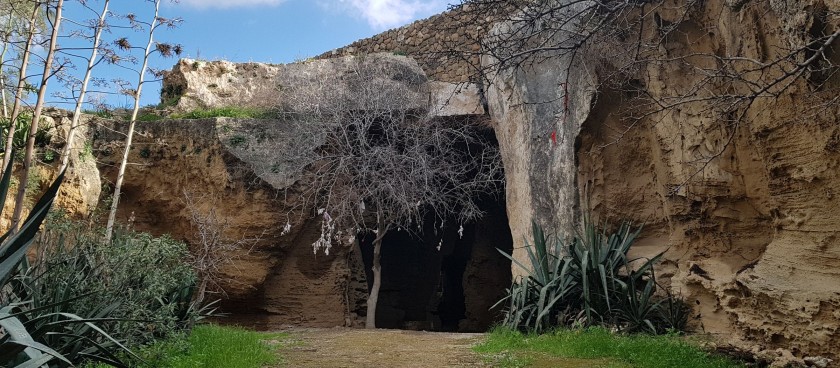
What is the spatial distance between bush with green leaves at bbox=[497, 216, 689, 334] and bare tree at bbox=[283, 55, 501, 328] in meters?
3.98

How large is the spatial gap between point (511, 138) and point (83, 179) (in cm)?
730

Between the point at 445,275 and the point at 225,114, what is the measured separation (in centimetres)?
780

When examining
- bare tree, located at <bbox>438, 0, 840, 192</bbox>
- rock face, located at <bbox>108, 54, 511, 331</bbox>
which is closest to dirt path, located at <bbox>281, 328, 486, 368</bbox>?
bare tree, located at <bbox>438, 0, 840, 192</bbox>

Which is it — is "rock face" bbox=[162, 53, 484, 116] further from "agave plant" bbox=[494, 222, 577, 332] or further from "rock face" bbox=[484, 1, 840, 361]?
"agave plant" bbox=[494, 222, 577, 332]

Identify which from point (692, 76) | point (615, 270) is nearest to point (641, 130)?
point (692, 76)

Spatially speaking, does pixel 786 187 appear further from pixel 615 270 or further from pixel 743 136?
pixel 615 270

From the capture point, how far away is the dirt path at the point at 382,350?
21.7ft

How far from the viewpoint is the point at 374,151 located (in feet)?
42.2

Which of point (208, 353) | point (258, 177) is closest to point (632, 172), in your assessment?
point (208, 353)

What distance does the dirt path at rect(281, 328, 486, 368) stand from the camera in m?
6.61

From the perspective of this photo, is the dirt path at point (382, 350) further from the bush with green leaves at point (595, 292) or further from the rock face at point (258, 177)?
the rock face at point (258, 177)

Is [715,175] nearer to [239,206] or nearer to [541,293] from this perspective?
[541,293]

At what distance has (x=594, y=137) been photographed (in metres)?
9.71

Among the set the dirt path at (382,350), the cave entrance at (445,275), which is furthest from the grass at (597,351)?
the cave entrance at (445,275)
